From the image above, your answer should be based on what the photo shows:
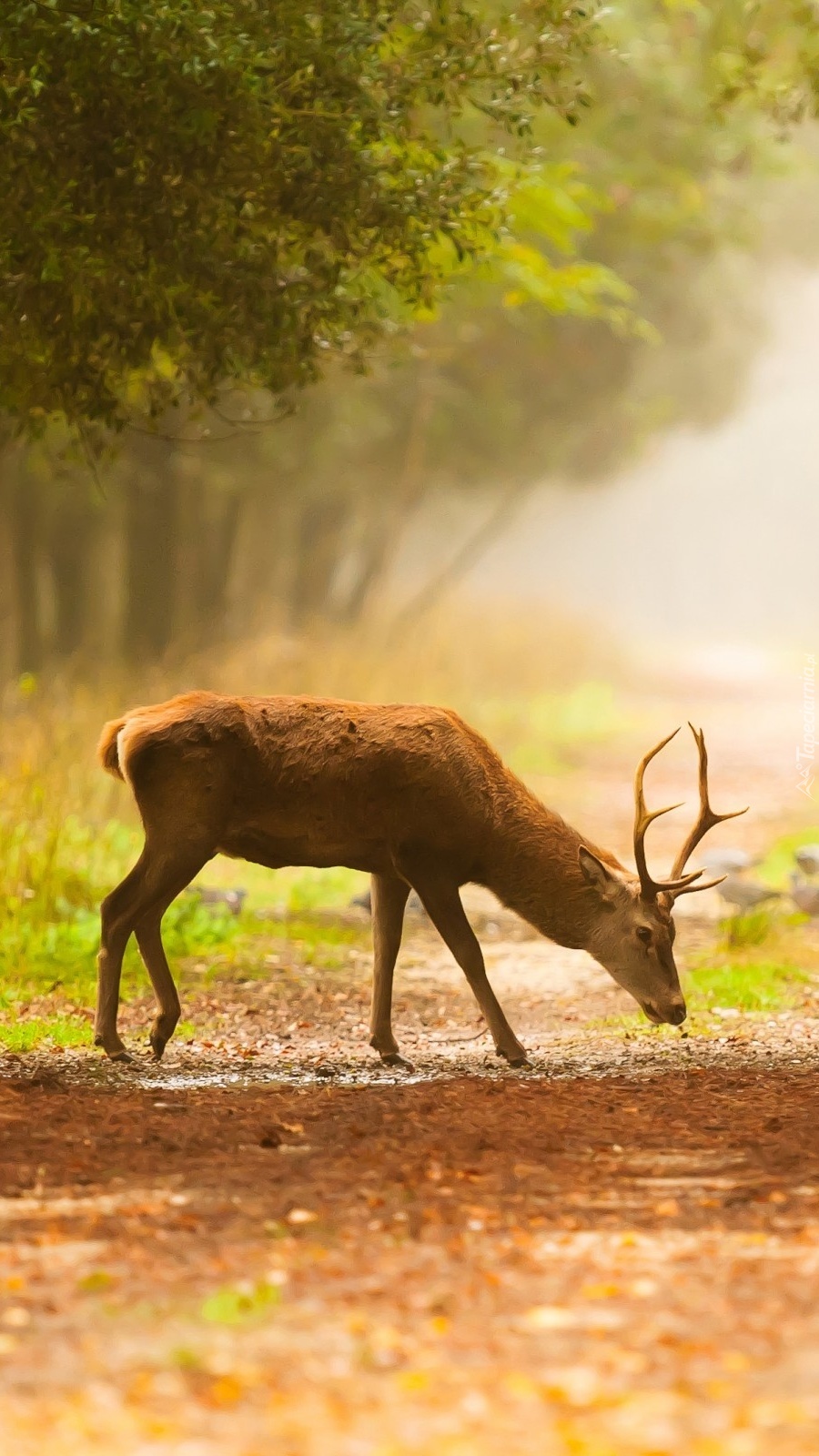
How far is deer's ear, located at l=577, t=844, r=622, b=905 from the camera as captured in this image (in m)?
7.80

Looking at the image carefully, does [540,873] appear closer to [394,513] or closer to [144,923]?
[144,923]

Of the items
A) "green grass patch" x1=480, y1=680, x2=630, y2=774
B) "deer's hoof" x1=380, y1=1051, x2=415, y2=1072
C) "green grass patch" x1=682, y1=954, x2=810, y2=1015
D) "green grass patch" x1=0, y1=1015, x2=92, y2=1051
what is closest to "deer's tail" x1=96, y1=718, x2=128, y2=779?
"green grass patch" x1=0, y1=1015, x2=92, y2=1051

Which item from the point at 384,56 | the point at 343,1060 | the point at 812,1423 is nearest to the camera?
the point at 812,1423

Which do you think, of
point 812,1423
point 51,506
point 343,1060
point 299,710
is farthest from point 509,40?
point 51,506

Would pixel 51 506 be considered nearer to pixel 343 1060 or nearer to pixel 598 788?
pixel 598 788

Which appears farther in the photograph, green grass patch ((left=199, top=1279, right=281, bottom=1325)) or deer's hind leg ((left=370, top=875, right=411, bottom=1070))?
deer's hind leg ((left=370, top=875, right=411, bottom=1070))

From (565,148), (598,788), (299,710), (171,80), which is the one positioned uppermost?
(565,148)

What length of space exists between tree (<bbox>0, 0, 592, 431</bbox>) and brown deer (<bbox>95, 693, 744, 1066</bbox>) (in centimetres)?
176

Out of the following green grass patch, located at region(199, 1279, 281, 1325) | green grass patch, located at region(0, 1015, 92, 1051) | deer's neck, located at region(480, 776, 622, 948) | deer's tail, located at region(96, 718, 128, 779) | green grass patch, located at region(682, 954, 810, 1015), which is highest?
deer's tail, located at region(96, 718, 128, 779)

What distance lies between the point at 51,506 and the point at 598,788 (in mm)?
6856

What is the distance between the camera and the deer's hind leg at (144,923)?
24.0 ft

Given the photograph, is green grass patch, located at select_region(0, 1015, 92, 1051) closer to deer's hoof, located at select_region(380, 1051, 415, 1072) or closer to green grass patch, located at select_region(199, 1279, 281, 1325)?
deer's hoof, located at select_region(380, 1051, 415, 1072)

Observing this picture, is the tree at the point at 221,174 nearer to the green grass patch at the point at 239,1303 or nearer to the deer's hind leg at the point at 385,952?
the deer's hind leg at the point at 385,952

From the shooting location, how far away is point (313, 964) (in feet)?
34.6
